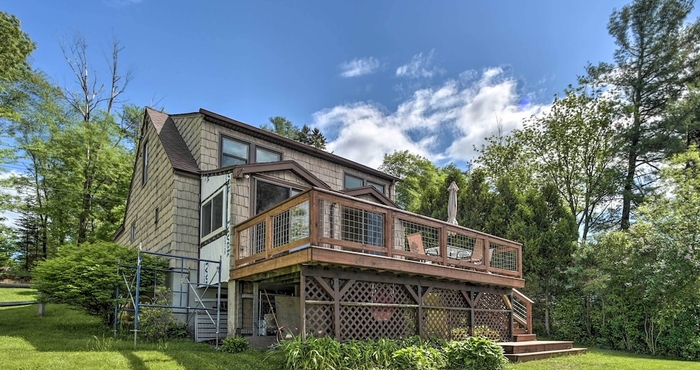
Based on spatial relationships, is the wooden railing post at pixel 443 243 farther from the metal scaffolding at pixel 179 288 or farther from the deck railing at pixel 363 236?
the metal scaffolding at pixel 179 288

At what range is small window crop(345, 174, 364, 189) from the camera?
51.5 ft

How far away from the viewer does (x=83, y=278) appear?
9875mm

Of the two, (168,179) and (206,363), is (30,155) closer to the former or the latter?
(168,179)

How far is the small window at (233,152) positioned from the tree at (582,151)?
1447cm

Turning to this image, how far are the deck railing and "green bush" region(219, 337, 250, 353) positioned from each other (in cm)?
154

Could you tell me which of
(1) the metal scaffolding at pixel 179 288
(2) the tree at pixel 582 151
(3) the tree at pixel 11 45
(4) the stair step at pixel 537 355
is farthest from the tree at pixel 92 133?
(2) the tree at pixel 582 151

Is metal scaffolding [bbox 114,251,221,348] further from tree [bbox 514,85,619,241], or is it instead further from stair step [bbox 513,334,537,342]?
tree [bbox 514,85,619,241]

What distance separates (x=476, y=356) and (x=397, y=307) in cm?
178

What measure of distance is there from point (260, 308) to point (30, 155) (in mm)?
19488

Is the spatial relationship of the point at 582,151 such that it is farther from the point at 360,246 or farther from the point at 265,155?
the point at 360,246

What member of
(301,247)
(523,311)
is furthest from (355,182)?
(301,247)

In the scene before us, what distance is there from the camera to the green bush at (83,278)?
32.1 feet

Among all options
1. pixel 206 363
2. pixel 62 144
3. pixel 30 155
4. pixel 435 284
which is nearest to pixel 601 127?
pixel 435 284

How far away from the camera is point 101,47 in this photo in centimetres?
2609
